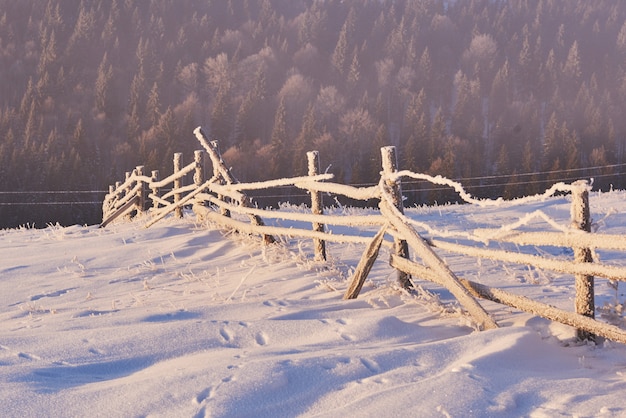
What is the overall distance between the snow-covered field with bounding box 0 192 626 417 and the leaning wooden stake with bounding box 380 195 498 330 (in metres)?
0.15

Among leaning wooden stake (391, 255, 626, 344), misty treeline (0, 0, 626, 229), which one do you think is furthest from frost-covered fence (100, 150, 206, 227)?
misty treeline (0, 0, 626, 229)

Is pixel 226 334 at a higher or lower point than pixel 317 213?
lower

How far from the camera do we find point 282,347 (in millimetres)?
3691

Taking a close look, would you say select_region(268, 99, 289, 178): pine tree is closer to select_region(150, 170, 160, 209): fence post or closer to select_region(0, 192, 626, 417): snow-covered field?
select_region(150, 170, 160, 209): fence post

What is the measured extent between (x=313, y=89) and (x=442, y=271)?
9781 centimetres

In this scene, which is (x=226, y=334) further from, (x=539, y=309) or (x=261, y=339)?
(x=539, y=309)

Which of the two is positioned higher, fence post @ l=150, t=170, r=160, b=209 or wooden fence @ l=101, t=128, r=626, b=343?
fence post @ l=150, t=170, r=160, b=209

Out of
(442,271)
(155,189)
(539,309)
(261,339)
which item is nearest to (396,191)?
(442,271)

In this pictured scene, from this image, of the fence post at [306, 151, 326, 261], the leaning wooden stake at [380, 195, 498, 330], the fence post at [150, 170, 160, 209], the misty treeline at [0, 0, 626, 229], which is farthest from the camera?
the misty treeline at [0, 0, 626, 229]

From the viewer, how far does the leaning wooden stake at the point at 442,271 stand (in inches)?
162

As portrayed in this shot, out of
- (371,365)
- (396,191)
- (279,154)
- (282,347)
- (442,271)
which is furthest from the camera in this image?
(279,154)

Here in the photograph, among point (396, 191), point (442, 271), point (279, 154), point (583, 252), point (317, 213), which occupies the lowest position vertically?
point (442, 271)

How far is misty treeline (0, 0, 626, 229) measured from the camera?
2685 inches

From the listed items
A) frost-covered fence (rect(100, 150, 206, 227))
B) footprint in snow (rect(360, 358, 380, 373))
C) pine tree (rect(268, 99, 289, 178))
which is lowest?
footprint in snow (rect(360, 358, 380, 373))
